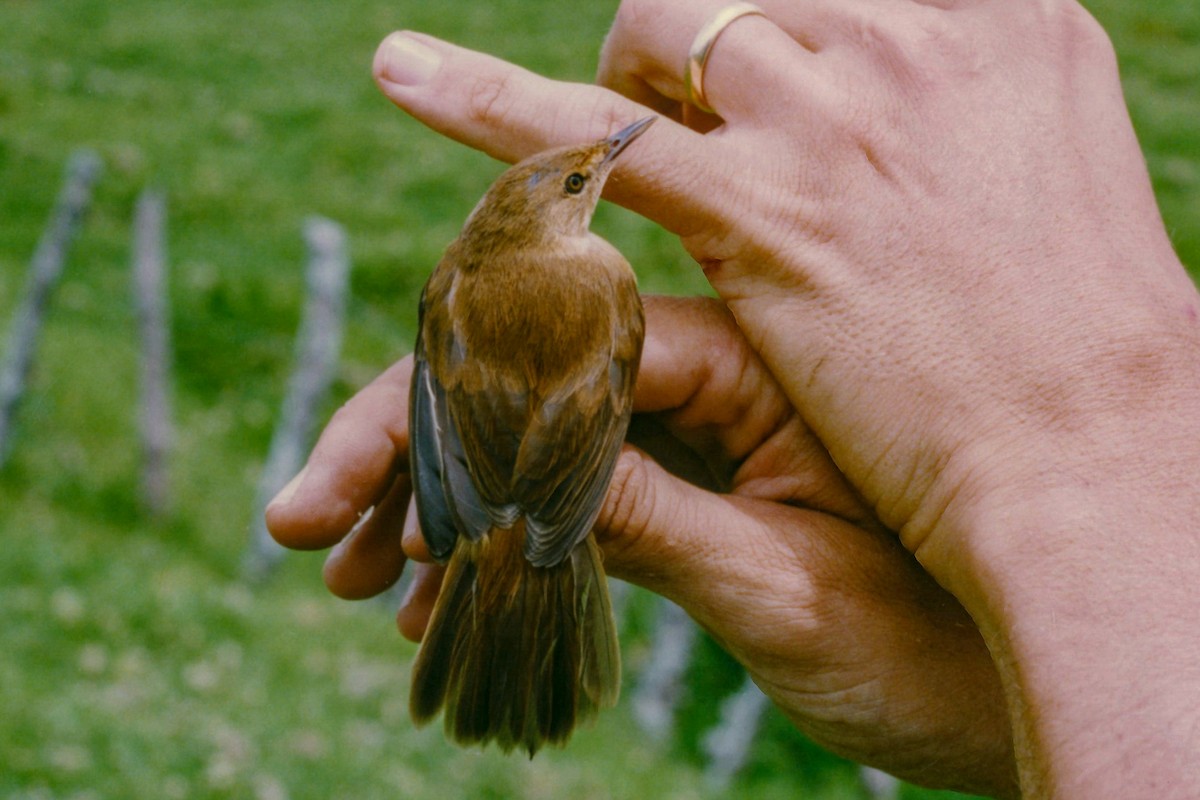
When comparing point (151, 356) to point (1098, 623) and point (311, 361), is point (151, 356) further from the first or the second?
Result: point (1098, 623)

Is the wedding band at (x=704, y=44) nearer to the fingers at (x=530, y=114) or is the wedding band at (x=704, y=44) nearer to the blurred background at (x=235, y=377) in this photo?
the fingers at (x=530, y=114)

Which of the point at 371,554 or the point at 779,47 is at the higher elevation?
the point at 779,47

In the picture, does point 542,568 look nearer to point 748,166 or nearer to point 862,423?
point 862,423

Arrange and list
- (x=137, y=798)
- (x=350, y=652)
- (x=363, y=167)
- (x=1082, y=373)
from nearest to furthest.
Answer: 1. (x=1082, y=373)
2. (x=137, y=798)
3. (x=350, y=652)
4. (x=363, y=167)

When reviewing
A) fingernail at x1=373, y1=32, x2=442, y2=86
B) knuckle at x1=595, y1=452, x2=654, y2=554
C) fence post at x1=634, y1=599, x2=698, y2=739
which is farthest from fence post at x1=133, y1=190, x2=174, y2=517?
knuckle at x1=595, y1=452, x2=654, y2=554

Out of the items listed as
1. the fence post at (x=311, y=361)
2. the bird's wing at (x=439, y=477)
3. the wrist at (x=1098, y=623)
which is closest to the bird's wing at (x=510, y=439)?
the bird's wing at (x=439, y=477)

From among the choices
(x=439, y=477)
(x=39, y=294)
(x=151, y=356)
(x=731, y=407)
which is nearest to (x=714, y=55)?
(x=731, y=407)

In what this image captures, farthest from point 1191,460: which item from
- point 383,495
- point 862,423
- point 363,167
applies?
point 363,167
